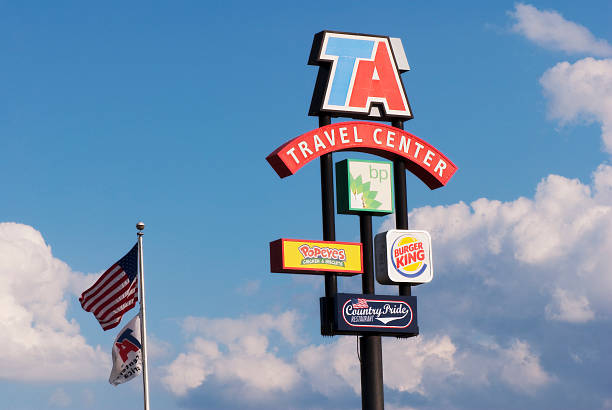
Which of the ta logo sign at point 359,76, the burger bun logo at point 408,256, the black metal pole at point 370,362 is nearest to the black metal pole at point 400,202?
the burger bun logo at point 408,256

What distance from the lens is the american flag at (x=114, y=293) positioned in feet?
128

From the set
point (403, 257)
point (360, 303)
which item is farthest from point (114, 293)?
point (403, 257)

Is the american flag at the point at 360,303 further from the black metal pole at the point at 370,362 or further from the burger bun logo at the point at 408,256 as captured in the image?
the burger bun logo at the point at 408,256

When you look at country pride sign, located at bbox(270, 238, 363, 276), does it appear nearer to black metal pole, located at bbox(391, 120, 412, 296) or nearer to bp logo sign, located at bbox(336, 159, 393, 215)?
bp logo sign, located at bbox(336, 159, 393, 215)

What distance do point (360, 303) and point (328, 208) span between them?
2.83 metres

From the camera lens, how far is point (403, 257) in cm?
3775

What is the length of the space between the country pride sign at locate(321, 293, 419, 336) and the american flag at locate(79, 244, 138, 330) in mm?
6748

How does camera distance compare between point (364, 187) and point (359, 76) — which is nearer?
point (364, 187)

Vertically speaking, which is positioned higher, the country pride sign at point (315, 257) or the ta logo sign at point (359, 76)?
the ta logo sign at point (359, 76)

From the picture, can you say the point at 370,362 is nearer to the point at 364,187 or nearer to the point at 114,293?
the point at 364,187

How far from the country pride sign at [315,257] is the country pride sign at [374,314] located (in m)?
0.83

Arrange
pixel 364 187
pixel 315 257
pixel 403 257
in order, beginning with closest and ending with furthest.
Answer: pixel 315 257, pixel 364 187, pixel 403 257

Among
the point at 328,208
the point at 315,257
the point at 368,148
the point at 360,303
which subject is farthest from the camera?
the point at 368,148

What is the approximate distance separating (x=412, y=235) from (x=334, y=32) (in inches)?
251
